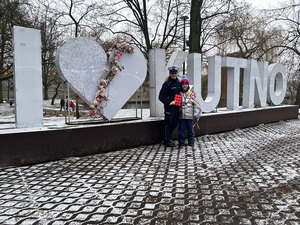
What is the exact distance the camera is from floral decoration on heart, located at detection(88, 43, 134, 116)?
6059 mm

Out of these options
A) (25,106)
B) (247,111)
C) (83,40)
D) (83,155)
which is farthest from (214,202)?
(247,111)

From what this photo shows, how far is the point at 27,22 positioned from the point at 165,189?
9929 mm

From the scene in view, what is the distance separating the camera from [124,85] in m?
6.52

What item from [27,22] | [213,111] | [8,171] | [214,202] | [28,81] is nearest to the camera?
[214,202]

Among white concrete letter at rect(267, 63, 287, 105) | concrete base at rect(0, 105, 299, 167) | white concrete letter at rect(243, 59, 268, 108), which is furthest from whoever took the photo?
white concrete letter at rect(267, 63, 287, 105)

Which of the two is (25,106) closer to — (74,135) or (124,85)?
(74,135)

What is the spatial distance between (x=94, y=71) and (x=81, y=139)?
1519mm

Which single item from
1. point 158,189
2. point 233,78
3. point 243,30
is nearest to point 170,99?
point 158,189

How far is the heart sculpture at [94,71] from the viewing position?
18.6 feet

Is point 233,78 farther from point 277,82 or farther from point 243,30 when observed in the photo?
point 243,30

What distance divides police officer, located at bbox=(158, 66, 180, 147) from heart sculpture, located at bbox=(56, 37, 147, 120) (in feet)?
2.40

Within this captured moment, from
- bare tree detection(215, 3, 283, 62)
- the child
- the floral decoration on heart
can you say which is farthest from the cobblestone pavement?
bare tree detection(215, 3, 283, 62)

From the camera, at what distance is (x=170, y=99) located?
6.41 meters

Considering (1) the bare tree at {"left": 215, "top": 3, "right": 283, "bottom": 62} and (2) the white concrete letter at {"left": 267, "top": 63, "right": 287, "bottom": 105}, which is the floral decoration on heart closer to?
(2) the white concrete letter at {"left": 267, "top": 63, "right": 287, "bottom": 105}
